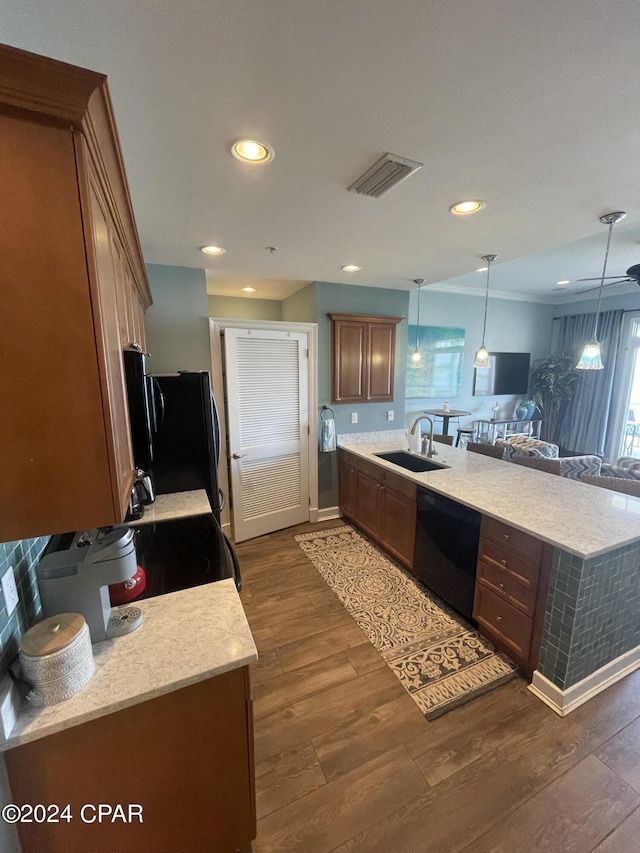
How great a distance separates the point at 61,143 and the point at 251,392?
2.48 m

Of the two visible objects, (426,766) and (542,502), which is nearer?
(426,766)

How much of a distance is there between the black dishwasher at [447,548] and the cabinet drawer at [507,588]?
0.08 meters

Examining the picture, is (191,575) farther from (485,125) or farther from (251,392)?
(485,125)

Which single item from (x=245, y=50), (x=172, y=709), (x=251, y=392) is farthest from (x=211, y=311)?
(x=172, y=709)

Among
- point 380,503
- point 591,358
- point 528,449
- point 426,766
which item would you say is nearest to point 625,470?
point 528,449

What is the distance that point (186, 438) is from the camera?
227cm

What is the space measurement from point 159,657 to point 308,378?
2749 mm

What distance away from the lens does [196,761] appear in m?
0.97

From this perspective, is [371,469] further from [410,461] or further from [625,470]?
[625,470]

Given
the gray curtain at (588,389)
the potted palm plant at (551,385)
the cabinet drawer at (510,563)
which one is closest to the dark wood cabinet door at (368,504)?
the cabinet drawer at (510,563)

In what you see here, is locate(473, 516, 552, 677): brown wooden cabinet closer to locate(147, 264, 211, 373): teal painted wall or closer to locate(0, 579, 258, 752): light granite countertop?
locate(0, 579, 258, 752): light granite countertop

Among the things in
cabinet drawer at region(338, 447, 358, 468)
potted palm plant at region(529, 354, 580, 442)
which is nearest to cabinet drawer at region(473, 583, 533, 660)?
cabinet drawer at region(338, 447, 358, 468)

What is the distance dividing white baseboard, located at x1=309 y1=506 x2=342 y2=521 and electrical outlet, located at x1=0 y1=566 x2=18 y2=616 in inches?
115

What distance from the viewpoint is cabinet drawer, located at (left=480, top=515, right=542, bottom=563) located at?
166 centimetres
